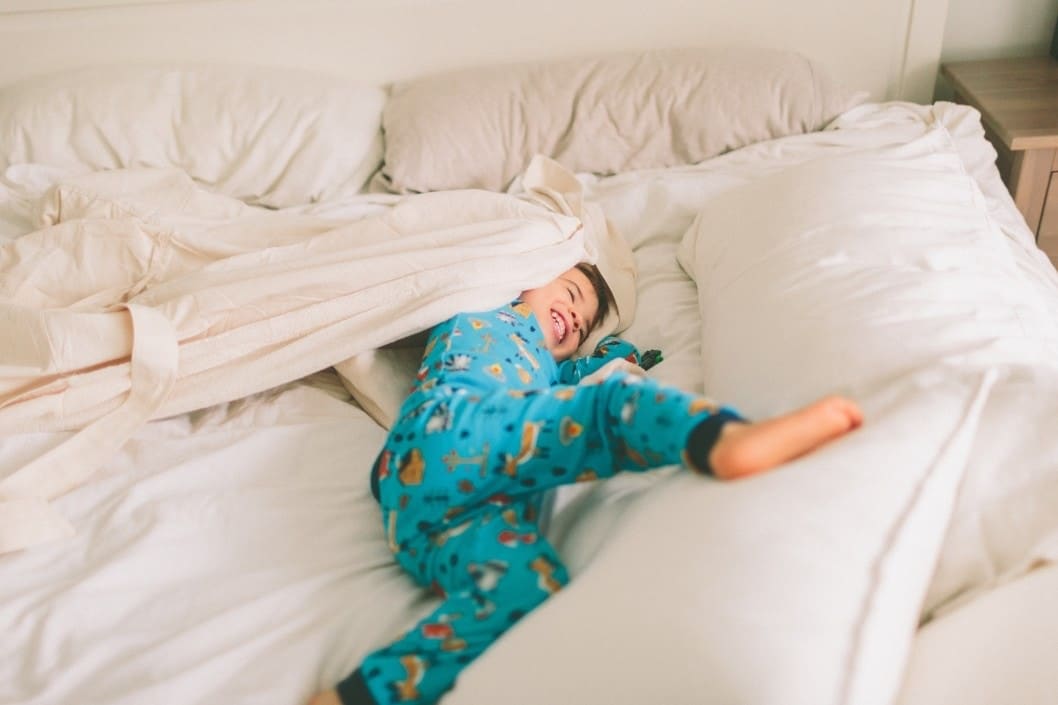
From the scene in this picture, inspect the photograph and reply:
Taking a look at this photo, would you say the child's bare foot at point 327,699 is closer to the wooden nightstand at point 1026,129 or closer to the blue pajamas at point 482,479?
the blue pajamas at point 482,479

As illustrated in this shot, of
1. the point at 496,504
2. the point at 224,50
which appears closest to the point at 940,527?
the point at 496,504

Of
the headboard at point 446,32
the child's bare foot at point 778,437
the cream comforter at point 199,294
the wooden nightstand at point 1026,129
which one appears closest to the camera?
the child's bare foot at point 778,437

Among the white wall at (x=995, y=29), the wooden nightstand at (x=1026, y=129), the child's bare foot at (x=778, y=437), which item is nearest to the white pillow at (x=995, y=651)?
the child's bare foot at (x=778, y=437)

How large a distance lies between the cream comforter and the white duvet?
0.05 m

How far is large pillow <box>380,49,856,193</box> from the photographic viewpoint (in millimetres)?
1775

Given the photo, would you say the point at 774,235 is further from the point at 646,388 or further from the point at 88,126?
the point at 88,126

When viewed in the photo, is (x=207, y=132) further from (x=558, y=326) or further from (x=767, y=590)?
(x=767, y=590)

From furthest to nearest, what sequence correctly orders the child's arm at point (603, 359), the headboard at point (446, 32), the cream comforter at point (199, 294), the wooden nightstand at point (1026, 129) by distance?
the headboard at point (446, 32) < the wooden nightstand at point (1026, 129) < the child's arm at point (603, 359) < the cream comforter at point (199, 294)

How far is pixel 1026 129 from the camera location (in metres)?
1.67

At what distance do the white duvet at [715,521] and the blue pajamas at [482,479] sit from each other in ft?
0.15

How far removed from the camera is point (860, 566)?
2.25ft

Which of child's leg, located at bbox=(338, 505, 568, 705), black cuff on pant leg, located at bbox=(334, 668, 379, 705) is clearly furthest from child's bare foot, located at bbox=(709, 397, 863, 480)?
black cuff on pant leg, located at bbox=(334, 668, 379, 705)

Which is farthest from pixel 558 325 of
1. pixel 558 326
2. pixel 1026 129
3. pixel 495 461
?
pixel 1026 129

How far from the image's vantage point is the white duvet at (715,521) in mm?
680
